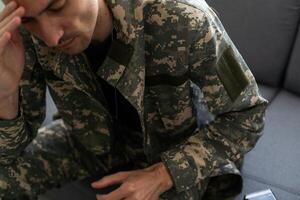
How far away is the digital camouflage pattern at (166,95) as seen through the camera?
90 centimetres

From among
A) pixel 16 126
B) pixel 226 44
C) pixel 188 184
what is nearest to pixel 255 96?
pixel 226 44

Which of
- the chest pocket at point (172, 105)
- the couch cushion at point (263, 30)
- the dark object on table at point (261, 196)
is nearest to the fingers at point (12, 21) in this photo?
the chest pocket at point (172, 105)

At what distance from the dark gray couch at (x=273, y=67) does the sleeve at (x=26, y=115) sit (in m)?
0.35

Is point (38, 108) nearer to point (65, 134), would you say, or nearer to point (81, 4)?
point (65, 134)

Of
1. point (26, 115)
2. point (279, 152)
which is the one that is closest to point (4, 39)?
point (26, 115)

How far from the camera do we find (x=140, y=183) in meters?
0.94

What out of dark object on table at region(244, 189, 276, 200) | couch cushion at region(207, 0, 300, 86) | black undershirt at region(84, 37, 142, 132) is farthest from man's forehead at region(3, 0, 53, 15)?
couch cushion at region(207, 0, 300, 86)

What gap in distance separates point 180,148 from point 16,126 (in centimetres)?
36

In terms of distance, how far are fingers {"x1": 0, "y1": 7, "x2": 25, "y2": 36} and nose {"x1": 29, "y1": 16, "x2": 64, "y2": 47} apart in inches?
1.2

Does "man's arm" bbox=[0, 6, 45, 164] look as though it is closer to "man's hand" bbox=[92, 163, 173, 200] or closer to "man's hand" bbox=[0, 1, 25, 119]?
"man's hand" bbox=[0, 1, 25, 119]

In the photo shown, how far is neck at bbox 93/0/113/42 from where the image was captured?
881 mm

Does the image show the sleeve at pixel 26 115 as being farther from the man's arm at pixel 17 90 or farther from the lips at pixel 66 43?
the lips at pixel 66 43

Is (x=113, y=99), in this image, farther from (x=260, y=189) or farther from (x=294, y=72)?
(x=294, y=72)

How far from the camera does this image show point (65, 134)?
3.89 ft
